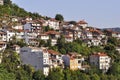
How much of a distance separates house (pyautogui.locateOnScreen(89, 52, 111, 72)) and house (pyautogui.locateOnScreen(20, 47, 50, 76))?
207 inches

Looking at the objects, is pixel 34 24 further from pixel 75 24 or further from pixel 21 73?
pixel 21 73

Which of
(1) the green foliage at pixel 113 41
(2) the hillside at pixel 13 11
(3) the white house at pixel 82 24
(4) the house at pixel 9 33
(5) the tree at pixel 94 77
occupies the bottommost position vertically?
(5) the tree at pixel 94 77

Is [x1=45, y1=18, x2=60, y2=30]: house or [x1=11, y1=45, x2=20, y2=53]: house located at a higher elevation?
[x1=45, y1=18, x2=60, y2=30]: house

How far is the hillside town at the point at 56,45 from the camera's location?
3550 cm

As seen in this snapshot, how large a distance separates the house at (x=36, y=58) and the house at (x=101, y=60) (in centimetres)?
526

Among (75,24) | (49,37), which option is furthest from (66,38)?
(75,24)

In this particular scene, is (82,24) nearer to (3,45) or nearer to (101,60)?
(101,60)

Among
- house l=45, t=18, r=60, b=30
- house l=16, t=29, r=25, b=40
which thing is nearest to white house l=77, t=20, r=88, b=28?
house l=45, t=18, r=60, b=30

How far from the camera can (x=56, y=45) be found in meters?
41.0

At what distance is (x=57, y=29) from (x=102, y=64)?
30.1ft

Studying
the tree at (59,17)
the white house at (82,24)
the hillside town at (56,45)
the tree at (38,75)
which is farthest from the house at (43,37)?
the tree at (59,17)

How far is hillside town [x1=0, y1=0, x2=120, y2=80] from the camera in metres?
35.5

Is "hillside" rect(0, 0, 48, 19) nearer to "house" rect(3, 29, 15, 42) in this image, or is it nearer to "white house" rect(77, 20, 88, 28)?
"white house" rect(77, 20, 88, 28)

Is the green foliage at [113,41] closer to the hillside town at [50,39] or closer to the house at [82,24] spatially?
the hillside town at [50,39]
